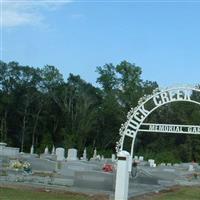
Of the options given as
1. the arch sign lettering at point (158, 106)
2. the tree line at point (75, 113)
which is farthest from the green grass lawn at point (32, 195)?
the tree line at point (75, 113)

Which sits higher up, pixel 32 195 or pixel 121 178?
pixel 121 178

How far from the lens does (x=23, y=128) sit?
221ft

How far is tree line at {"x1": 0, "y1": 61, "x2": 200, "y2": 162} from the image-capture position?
65.9 meters

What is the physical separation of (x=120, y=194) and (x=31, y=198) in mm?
2894

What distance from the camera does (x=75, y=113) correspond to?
2645 inches

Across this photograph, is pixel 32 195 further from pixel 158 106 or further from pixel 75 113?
pixel 75 113

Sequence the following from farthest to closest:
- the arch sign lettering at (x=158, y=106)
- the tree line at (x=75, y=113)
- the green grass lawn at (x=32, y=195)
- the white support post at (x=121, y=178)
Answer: the tree line at (x=75, y=113) < the arch sign lettering at (x=158, y=106) < the green grass lawn at (x=32, y=195) < the white support post at (x=121, y=178)

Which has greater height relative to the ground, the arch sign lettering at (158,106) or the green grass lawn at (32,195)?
the arch sign lettering at (158,106)

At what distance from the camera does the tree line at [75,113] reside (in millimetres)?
65875

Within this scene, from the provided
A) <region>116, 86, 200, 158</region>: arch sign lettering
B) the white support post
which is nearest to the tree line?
<region>116, 86, 200, 158</region>: arch sign lettering

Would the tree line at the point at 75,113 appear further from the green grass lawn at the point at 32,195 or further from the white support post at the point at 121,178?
the white support post at the point at 121,178

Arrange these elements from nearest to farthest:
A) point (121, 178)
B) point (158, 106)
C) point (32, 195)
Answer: point (121, 178) → point (32, 195) → point (158, 106)

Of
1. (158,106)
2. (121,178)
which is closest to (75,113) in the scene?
(158,106)

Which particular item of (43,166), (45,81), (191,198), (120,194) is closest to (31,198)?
(120,194)
